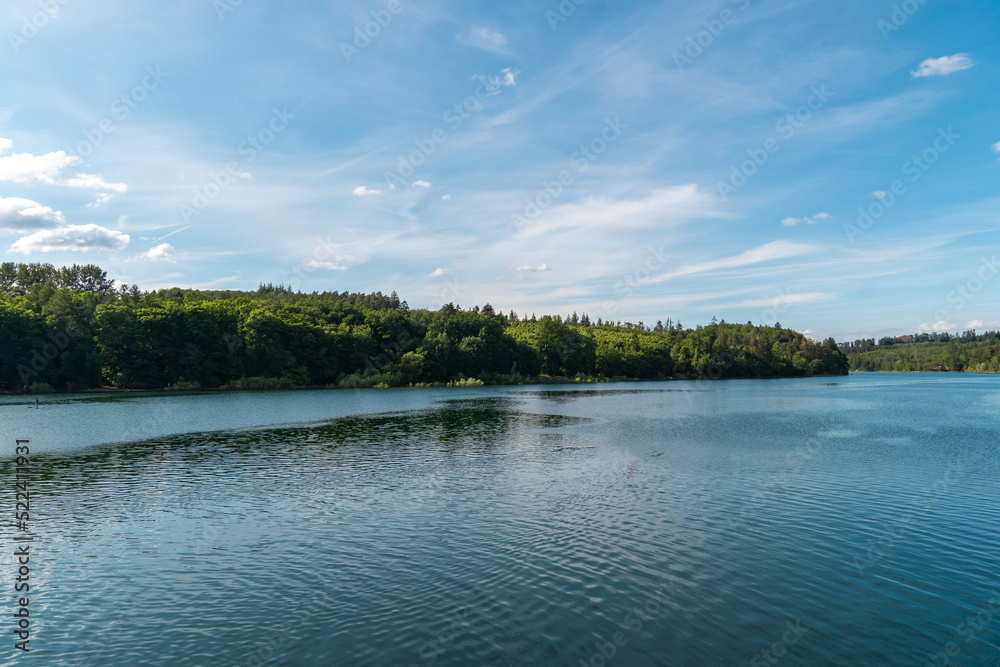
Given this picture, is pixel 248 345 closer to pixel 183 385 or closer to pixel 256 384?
pixel 256 384

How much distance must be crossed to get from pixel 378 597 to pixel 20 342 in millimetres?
125362

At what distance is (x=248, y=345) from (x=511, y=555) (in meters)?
124

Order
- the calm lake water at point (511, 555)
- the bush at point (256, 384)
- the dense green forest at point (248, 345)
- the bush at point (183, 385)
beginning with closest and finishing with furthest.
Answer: the calm lake water at point (511, 555)
the dense green forest at point (248, 345)
the bush at point (183, 385)
the bush at point (256, 384)

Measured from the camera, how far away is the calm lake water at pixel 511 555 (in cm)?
1223

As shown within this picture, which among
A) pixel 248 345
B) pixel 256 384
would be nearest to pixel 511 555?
pixel 256 384

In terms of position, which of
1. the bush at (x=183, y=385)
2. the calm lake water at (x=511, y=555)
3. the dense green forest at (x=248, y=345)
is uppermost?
the dense green forest at (x=248, y=345)

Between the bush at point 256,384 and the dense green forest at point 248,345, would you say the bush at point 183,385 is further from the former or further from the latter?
the bush at point 256,384

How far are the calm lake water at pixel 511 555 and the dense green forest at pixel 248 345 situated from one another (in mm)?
81680

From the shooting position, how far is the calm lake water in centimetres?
1223

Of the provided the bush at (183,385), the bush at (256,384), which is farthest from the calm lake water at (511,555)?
the bush at (256,384)

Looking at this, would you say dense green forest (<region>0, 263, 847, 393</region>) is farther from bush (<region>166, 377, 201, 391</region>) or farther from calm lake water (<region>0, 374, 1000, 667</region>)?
calm lake water (<region>0, 374, 1000, 667</region>)

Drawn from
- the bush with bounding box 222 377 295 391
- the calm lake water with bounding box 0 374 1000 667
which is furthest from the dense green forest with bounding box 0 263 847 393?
the calm lake water with bounding box 0 374 1000 667

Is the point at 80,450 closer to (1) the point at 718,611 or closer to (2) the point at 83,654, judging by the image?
(2) the point at 83,654

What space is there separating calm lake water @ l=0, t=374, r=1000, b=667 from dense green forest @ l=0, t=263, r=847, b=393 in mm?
81680
